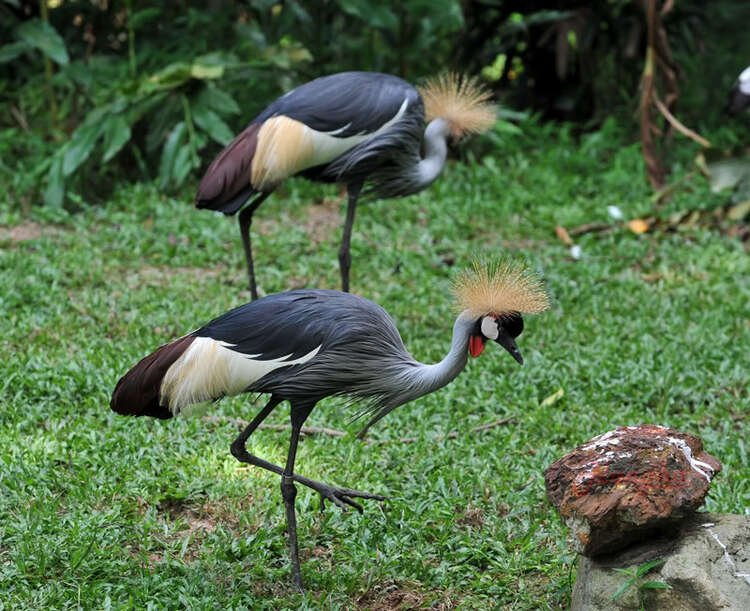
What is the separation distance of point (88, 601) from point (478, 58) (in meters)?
6.48

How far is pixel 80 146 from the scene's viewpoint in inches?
280

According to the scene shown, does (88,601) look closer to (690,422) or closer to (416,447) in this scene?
(416,447)

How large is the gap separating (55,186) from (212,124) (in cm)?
116

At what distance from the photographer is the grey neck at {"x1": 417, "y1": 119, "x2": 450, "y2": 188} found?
5648 mm

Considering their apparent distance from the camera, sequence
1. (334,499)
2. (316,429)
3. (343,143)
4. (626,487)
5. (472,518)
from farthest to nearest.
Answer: (343,143), (316,429), (472,518), (334,499), (626,487)

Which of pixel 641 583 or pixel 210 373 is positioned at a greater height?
pixel 210 373

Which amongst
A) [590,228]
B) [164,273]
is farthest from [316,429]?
[590,228]

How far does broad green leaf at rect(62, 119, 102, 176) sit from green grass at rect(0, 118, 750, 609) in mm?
343

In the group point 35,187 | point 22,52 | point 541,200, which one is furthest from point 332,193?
point 22,52

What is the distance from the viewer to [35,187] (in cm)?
735

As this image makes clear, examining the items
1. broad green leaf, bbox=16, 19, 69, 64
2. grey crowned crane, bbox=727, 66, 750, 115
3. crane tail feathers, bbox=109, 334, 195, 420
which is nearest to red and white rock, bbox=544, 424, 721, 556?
crane tail feathers, bbox=109, 334, 195, 420

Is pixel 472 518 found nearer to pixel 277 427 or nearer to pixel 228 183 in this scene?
pixel 277 427

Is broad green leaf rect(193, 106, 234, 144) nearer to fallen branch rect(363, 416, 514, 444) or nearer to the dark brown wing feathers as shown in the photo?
the dark brown wing feathers

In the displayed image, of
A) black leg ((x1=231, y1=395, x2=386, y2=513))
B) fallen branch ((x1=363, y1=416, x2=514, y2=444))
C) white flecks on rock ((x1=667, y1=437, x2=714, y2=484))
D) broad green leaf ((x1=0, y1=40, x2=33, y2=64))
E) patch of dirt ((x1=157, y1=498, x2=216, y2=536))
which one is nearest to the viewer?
white flecks on rock ((x1=667, y1=437, x2=714, y2=484))
